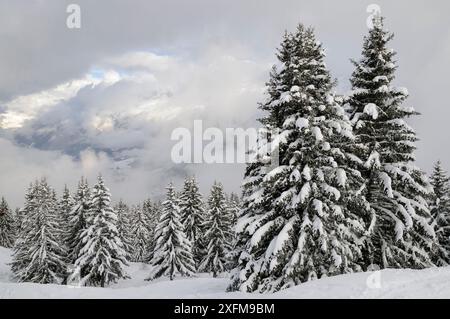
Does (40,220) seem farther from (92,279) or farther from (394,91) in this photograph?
(394,91)

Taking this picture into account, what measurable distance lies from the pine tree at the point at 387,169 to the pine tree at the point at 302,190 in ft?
3.82

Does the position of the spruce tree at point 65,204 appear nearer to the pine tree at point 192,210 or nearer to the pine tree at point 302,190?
the pine tree at point 192,210

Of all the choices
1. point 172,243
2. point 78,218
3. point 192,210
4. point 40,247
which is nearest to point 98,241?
point 78,218

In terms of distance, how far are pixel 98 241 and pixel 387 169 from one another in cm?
3146

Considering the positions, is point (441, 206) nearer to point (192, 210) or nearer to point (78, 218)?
point (192, 210)

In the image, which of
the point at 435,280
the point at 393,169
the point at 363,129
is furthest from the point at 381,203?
the point at 435,280

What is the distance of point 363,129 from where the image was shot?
69.8 ft

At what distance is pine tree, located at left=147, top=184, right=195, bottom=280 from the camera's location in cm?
4547

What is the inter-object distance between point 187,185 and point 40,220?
17.1m

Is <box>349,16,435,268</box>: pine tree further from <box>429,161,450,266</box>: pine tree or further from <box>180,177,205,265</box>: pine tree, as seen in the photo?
<box>180,177,205,265</box>: pine tree

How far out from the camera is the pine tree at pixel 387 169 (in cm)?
2008

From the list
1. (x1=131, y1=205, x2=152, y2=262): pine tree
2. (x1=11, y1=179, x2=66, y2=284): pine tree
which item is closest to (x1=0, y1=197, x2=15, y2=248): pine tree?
(x1=131, y1=205, x2=152, y2=262): pine tree

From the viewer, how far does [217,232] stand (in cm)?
4700

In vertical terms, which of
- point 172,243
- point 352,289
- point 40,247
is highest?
point 172,243
